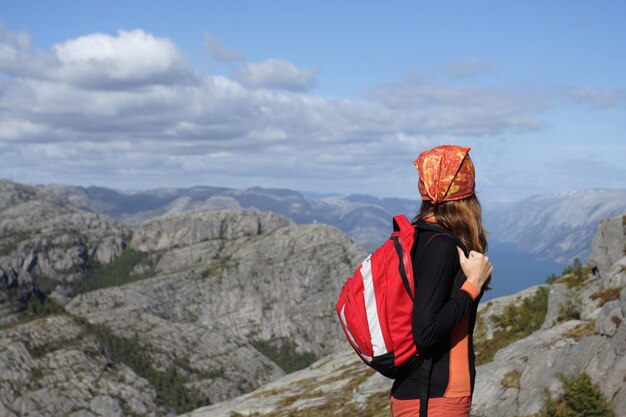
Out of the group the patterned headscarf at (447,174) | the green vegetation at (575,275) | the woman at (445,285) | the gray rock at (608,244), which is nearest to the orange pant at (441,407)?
the woman at (445,285)

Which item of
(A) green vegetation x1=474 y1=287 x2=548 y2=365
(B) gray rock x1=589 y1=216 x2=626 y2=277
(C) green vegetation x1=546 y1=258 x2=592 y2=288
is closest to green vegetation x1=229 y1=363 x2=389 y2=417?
(A) green vegetation x1=474 y1=287 x2=548 y2=365

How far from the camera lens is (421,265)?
22.1 ft

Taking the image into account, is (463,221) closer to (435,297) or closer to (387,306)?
(435,297)

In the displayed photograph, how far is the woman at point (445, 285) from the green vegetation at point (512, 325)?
86.0 feet

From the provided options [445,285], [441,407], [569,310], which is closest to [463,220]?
[445,285]

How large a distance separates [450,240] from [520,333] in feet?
102

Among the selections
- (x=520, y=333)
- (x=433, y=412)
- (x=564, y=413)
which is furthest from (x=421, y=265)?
(x=520, y=333)

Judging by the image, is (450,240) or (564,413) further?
(564,413)

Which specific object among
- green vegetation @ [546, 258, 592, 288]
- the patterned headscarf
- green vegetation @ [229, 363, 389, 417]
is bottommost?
green vegetation @ [229, 363, 389, 417]

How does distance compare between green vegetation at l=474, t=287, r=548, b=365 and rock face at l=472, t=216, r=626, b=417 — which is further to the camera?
green vegetation at l=474, t=287, r=548, b=365

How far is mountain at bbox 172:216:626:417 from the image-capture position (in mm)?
19875

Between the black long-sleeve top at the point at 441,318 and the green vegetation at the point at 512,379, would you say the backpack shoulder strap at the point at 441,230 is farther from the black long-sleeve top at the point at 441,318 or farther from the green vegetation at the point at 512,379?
the green vegetation at the point at 512,379

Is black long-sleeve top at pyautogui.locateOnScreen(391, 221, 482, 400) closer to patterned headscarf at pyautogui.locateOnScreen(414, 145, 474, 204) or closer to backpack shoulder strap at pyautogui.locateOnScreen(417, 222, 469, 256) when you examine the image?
backpack shoulder strap at pyautogui.locateOnScreen(417, 222, 469, 256)

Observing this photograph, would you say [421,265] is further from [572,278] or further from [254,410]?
[254,410]
